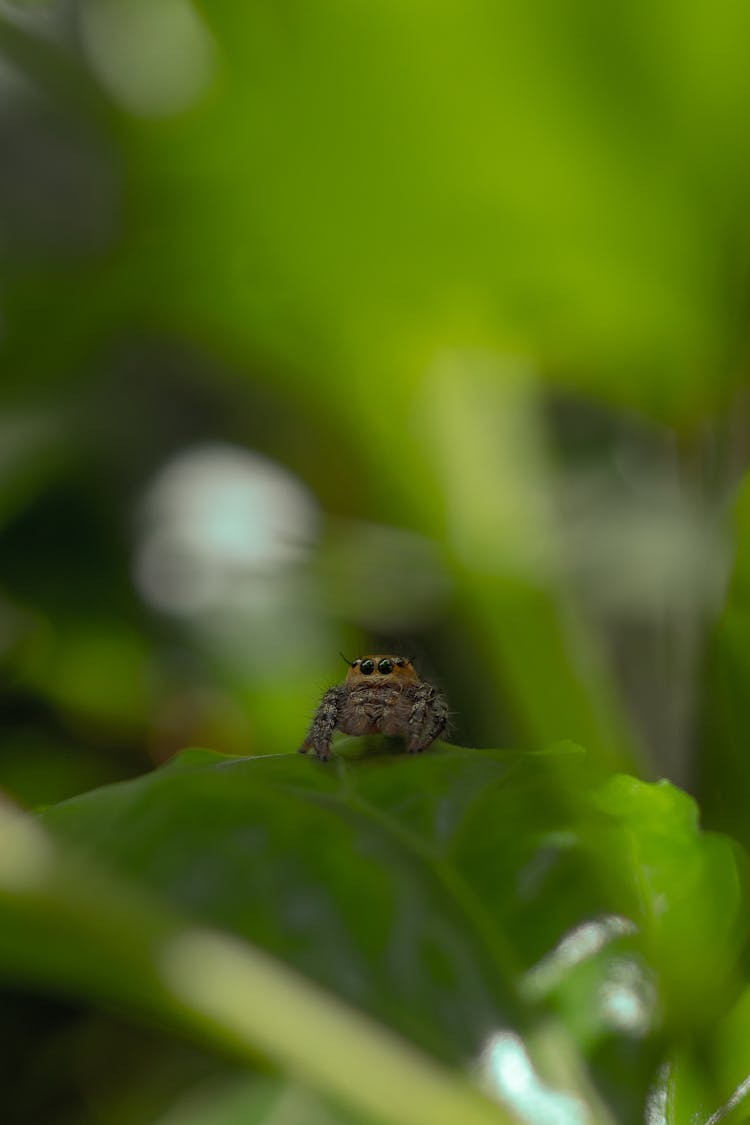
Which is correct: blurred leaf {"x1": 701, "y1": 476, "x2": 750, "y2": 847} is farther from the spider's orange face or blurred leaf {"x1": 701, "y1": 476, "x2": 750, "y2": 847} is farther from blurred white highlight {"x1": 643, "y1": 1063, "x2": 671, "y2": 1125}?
the spider's orange face

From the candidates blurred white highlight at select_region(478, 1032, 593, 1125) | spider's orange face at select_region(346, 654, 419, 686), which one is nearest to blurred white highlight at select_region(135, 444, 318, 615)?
spider's orange face at select_region(346, 654, 419, 686)

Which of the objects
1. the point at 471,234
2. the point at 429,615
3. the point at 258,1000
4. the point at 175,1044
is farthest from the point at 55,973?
the point at 429,615

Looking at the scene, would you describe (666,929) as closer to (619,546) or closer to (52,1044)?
(52,1044)

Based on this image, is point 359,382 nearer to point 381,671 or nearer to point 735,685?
point 381,671

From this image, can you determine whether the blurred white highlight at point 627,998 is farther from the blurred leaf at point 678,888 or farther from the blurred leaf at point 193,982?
the blurred leaf at point 193,982

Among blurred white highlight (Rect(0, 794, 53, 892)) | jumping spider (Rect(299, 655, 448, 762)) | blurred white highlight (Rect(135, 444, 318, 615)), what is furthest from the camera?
blurred white highlight (Rect(135, 444, 318, 615))

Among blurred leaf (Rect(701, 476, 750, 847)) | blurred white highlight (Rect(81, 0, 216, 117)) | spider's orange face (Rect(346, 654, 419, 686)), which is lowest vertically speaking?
spider's orange face (Rect(346, 654, 419, 686))

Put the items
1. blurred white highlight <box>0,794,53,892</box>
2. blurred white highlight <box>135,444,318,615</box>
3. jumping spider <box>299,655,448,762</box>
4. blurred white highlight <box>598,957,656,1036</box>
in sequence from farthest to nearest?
1. blurred white highlight <box>135,444,318,615</box>
2. jumping spider <box>299,655,448,762</box>
3. blurred white highlight <box>598,957,656,1036</box>
4. blurred white highlight <box>0,794,53,892</box>
